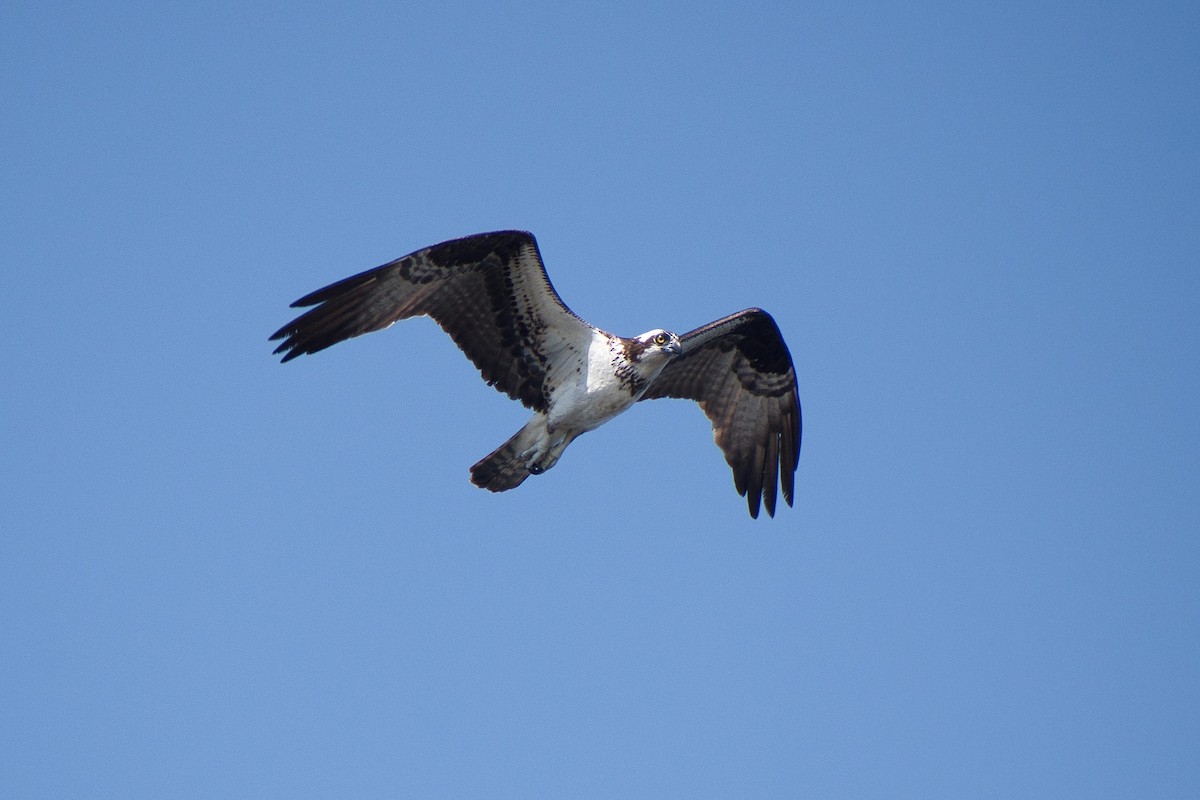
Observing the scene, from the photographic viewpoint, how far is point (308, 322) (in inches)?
457

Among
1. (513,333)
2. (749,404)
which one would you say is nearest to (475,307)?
(513,333)

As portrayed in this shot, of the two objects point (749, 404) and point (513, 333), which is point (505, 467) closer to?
point (513, 333)

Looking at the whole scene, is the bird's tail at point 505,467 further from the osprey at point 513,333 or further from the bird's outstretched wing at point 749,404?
the bird's outstretched wing at point 749,404

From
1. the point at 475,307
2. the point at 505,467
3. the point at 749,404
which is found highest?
the point at 475,307

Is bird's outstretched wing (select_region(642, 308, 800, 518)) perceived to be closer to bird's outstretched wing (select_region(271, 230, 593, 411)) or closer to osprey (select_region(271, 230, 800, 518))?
osprey (select_region(271, 230, 800, 518))

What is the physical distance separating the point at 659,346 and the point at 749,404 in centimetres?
232

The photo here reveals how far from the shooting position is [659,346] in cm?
1218

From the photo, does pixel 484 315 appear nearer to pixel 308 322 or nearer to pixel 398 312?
pixel 398 312

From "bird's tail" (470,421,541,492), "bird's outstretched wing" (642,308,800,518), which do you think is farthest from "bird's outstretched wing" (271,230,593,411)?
"bird's outstretched wing" (642,308,800,518)

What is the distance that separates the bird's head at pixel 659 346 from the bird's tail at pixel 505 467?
1.27m

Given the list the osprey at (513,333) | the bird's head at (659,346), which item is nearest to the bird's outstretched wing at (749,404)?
the osprey at (513,333)

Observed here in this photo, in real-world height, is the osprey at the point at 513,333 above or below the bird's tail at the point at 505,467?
above

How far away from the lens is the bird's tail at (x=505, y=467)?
12.3 m

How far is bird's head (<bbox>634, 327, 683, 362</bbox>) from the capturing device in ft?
40.0
